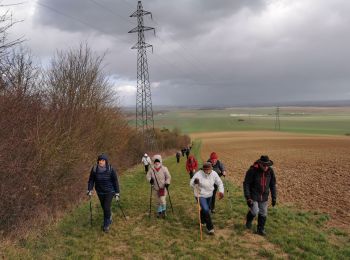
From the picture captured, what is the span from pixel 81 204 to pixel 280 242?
8.36m

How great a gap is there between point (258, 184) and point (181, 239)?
8.73 ft

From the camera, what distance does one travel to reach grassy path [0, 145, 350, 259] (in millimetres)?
8664

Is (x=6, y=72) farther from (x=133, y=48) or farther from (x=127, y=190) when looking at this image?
(x=133, y=48)

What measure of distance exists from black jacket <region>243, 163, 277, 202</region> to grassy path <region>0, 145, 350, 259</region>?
1.15m

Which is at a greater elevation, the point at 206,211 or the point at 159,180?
the point at 159,180

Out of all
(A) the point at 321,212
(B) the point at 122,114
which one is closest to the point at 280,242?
(A) the point at 321,212

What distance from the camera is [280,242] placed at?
947cm

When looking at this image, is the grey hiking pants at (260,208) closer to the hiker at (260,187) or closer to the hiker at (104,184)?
the hiker at (260,187)

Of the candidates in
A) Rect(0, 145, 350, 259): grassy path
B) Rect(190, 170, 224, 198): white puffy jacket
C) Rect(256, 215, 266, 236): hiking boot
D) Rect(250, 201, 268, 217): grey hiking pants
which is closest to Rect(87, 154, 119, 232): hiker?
Rect(0, 145, 350, 259): grassy path

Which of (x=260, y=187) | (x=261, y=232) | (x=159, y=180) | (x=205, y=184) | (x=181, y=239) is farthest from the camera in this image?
(x=159, y=180)

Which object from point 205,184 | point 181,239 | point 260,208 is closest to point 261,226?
point 260,208

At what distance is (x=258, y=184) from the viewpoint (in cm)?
1004

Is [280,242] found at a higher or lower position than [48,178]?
lower

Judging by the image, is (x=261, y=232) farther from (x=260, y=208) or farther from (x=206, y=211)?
(x=206, y=211)
